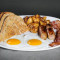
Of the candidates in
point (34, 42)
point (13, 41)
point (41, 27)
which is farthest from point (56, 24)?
point (13, 41)

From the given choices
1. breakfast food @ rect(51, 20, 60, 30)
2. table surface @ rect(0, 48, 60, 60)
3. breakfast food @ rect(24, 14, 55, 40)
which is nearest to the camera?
table surface @ rect(0, 48, 60, 60)

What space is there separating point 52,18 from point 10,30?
3.40 feet

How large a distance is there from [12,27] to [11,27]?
3 centimetres

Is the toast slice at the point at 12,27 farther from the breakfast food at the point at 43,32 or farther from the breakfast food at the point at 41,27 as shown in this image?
the breakfast food at the point at 43,32

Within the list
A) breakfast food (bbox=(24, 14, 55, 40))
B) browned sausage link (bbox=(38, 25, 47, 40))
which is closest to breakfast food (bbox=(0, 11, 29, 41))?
breakfast food (bbox=(24, 14, 55, 40))

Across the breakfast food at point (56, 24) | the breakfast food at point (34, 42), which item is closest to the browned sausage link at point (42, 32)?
the breakfast food at point (34, 42)

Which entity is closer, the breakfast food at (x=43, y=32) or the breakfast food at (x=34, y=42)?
the breakfast food at (x=34, y=42)

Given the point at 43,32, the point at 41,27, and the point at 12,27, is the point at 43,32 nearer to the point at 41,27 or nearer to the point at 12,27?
the point at 41,27

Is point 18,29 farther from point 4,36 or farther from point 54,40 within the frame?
point 54,40

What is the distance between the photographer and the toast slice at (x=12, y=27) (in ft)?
10.6

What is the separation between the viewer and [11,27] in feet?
11.0

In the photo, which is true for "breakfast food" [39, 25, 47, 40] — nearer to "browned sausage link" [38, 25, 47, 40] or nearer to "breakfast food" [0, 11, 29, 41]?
"browned sausage link" [38, 25, 47, 40]

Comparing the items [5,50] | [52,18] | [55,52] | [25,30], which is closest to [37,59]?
[55,52]

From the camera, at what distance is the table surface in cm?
267
